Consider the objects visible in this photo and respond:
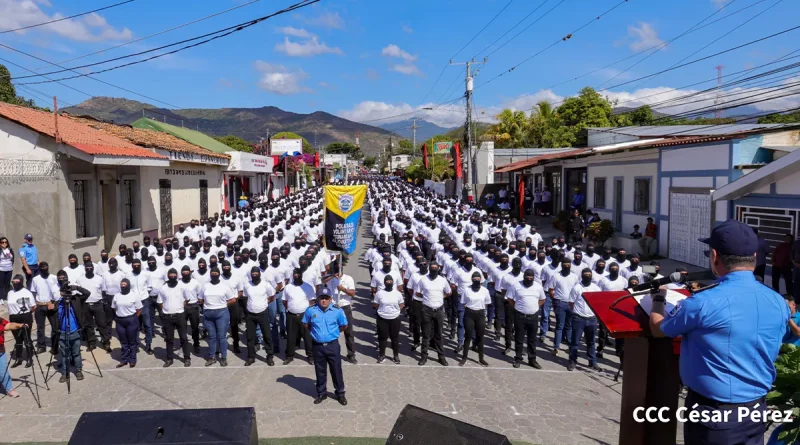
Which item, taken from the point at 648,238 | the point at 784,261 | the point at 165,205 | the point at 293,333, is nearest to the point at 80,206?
the point at 165,205

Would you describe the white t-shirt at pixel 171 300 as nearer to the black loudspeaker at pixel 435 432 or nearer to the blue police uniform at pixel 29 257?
the blue police uniform at pixel 29 257

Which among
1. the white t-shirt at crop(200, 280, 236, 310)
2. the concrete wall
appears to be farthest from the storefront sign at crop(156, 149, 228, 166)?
the white t-shirt at crop(200, 280, 236, 310)

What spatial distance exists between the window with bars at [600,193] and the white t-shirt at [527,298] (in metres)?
14.1

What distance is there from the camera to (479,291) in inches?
344

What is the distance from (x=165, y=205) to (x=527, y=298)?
667 inches

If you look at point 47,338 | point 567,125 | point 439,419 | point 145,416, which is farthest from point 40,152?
point 567,125

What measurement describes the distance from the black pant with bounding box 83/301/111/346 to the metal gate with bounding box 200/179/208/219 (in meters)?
17.3

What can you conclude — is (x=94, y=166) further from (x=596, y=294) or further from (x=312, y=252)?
(x=596, y=294)

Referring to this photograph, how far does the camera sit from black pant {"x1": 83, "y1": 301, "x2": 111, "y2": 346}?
368 inches

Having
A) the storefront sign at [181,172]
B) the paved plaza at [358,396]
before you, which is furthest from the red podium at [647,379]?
the storefront sign at [181,172]

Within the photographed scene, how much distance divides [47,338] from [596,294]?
393 inches

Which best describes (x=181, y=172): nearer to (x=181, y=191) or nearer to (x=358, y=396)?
(x=181, y=191)

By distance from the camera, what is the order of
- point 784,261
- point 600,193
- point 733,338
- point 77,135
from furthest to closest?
point 600,193 < point 77,135 < point 784,261 < point 733,338

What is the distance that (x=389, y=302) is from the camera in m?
8.70
